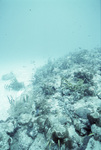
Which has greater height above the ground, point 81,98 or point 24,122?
point 81,98

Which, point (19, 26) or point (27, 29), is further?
point (27, 29)

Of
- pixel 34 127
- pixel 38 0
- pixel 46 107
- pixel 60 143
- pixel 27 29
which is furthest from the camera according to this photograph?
pixel 27 29

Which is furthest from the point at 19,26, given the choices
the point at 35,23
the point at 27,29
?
the point at 35,23

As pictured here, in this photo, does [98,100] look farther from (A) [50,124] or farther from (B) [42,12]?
(B) [42,12]

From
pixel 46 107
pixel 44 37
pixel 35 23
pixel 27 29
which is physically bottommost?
pixel 46 107

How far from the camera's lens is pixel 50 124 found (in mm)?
2742

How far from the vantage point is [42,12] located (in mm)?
118625

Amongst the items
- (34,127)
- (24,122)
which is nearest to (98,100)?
(34,127)

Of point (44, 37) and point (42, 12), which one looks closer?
point (42, 12)

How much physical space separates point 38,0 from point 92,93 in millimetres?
130232

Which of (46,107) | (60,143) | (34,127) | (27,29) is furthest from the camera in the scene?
Answer: (27,29)

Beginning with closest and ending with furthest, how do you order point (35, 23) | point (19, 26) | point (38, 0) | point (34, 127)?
point (34, 127)
point (38, 0)
point (19, 26)
point (35, 23)

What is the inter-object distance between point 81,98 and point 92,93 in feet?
2.02

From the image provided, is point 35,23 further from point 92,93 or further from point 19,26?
point 92,93
